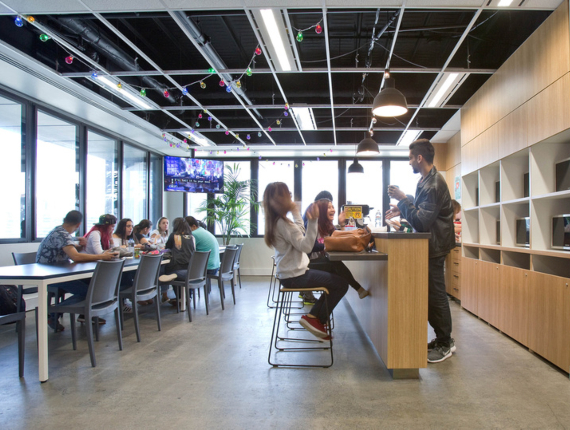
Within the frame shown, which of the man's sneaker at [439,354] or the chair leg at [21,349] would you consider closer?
the chair leg at [21,349]

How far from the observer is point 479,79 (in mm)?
6238

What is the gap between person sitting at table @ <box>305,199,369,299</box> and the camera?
3.77 metres

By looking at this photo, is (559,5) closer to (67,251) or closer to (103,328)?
(67,251)

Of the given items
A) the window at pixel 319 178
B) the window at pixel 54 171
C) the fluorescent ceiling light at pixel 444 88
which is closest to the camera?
the fluorescent ceiling light at pixel 444 88

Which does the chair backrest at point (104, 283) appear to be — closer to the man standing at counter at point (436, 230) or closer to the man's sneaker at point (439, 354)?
the man standing at counter at point (436, 230)

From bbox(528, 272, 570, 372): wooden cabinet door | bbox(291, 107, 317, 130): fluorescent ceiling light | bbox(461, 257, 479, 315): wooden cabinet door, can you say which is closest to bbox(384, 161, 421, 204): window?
bbox(291, 107, 317, 130): fluorescent ceiling light

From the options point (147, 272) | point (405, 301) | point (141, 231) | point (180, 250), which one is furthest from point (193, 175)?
point (405, 301)

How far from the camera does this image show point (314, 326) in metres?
3.07

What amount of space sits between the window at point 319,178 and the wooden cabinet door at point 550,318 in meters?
6.91

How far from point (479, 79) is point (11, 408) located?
7.04 m

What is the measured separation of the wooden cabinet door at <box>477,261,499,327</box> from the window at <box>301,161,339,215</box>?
5.73 m

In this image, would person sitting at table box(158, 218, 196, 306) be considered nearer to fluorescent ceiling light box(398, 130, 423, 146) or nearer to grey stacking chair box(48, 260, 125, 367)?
grey stacking chair box(48, 260, 125, 367)

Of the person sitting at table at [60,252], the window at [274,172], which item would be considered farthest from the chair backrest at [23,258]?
the window at [274,172]

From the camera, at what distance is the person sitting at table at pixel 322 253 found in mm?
3771
